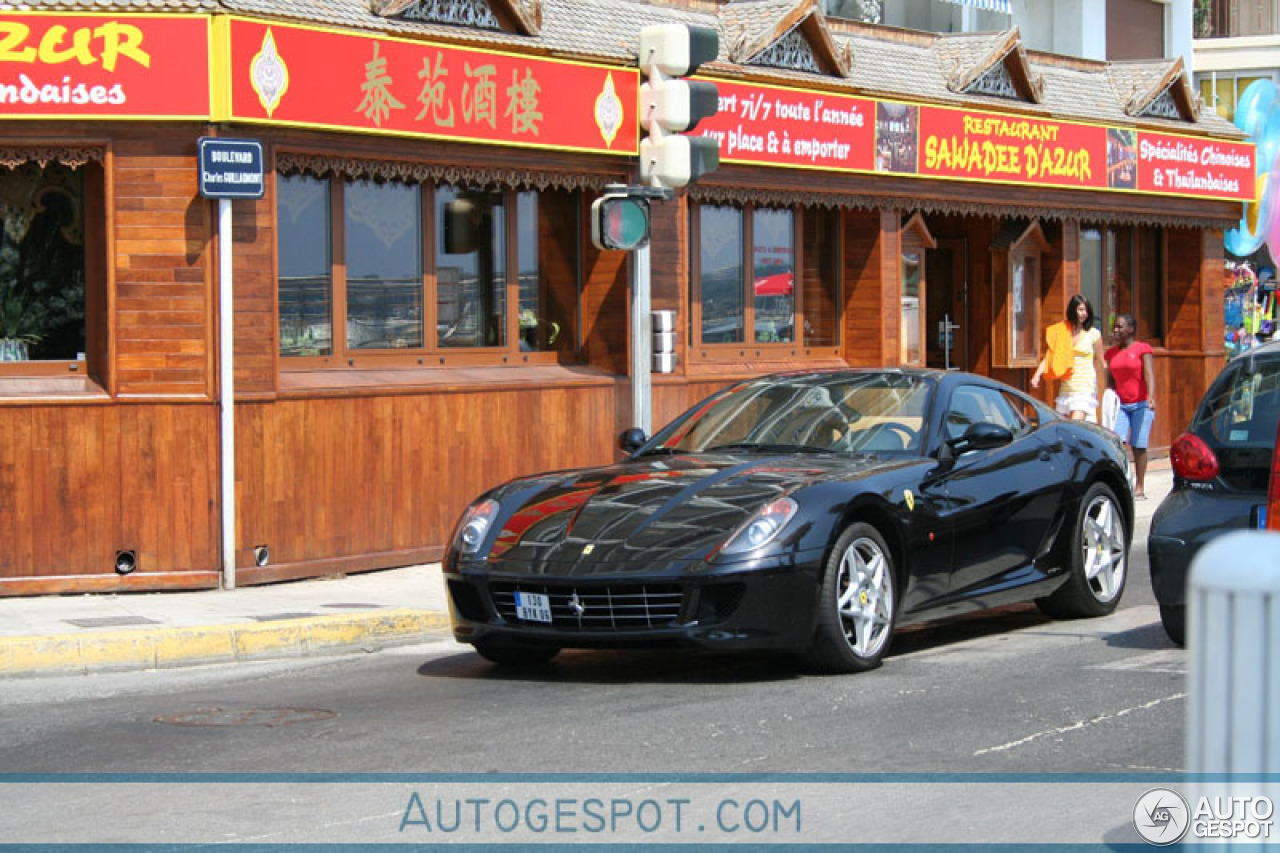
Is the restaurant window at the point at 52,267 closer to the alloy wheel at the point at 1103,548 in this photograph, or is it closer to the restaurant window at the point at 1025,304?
the alloy wheel at the point at 1103,548

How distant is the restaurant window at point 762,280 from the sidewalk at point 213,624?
5.13 metres

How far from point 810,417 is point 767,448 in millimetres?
333

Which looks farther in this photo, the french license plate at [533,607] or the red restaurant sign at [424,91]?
the red restaurant sign at [424,91]

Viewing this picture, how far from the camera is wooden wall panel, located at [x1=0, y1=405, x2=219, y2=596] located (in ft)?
37.8

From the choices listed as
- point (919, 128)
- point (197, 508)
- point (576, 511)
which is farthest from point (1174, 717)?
point (919, 128)

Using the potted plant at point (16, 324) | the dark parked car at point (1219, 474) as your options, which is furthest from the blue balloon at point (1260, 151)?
the potted plant at point (16, 324)

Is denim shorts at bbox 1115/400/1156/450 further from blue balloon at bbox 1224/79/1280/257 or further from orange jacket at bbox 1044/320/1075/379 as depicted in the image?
blue balloon at bbox 1224/79/1280/257

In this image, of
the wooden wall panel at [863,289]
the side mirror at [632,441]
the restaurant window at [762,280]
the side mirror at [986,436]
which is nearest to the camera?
the side mirror at [986,436]

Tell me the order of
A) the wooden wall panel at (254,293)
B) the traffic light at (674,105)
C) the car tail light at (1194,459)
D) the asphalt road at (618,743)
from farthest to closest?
the traffic light at (674,105), the wooden wall panel at (254,293), the car tail light at (1194,459), the asphalt road at (618,743)

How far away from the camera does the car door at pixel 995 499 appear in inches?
357

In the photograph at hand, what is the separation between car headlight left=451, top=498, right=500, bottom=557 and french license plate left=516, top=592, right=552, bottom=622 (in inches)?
14.6

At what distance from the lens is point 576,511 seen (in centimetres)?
841

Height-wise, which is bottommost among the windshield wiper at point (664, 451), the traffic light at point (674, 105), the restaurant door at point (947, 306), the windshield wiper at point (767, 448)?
the windshield wiper at point (664, 451)

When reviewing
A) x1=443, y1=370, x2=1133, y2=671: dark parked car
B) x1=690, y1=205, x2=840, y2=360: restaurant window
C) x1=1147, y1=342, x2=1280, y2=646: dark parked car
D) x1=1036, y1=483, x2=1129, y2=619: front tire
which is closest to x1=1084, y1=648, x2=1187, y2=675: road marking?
x1=1147, y1=342, x2=1280, y2=646: dark parked car
